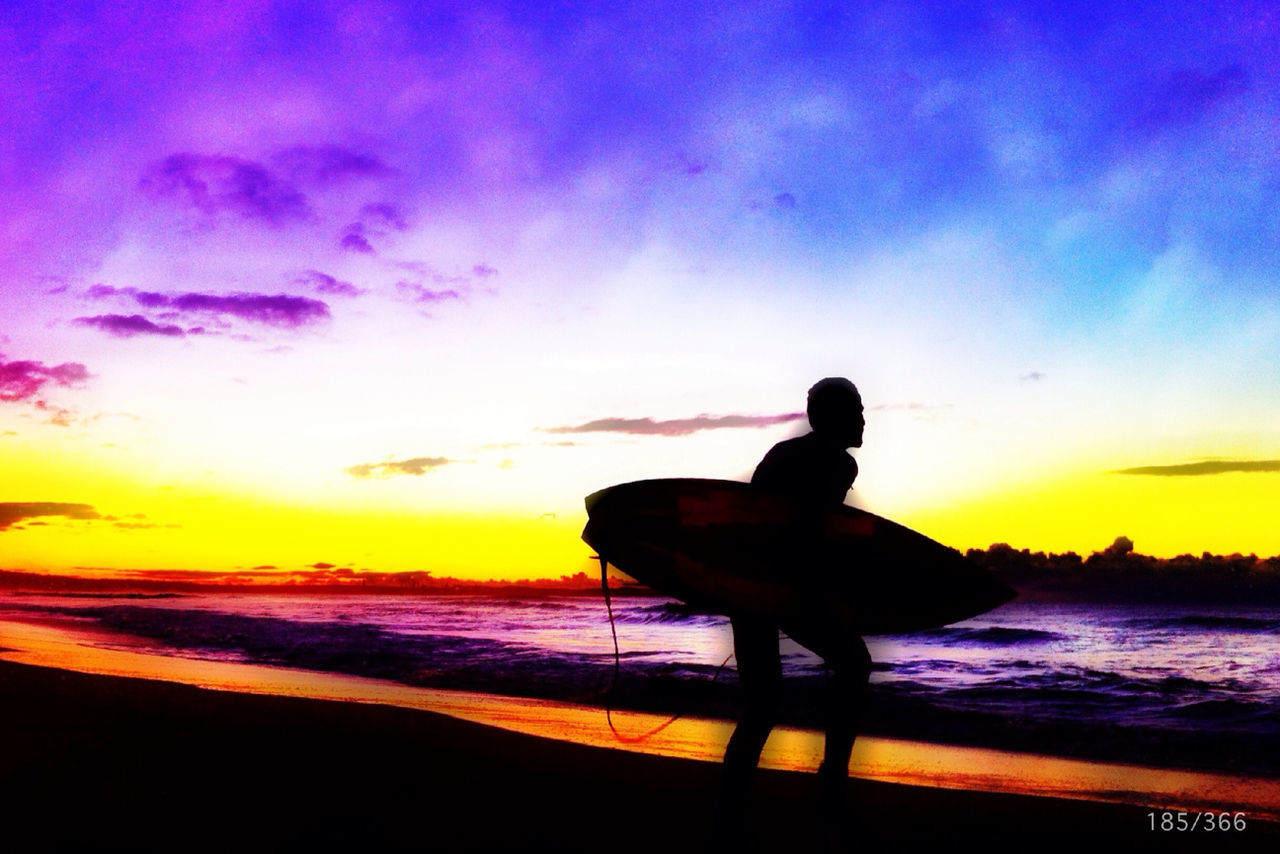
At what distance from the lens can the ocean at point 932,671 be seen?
26.9 feet

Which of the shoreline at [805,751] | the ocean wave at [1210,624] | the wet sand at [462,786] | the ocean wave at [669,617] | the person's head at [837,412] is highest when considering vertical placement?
the person's head at [837,412]

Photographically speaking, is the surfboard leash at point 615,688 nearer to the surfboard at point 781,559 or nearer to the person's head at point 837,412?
the surfboard at point 781,559

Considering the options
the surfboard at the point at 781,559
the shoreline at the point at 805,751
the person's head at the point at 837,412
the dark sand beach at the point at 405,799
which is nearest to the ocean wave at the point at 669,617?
the shoreline at the point at 805,751

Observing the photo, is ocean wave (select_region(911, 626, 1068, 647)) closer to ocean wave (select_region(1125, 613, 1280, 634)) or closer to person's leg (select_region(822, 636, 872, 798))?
ocean wave (select_region(1125, 613, 1280, 634))

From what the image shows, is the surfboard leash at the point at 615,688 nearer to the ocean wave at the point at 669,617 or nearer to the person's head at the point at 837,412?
the person's head at the point at 837,412

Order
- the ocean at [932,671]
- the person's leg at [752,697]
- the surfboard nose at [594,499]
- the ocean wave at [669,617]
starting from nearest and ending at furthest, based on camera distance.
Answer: the person's leg at [752,697], the surfboard nose at [594,499], the ocean at [932,671], the ocean wave at [669,617]

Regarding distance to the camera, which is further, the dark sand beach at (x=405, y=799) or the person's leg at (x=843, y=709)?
the dark sand beach at (x=405, y=799)

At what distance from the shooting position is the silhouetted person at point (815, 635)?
3.22m

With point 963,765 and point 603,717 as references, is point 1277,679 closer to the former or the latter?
point 963,765

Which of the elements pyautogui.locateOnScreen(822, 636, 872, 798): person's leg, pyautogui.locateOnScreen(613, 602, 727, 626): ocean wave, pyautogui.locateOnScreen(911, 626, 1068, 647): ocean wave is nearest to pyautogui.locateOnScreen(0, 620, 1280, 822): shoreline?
pyautogui.locateOnScreen(822, 636, 872, 798): person's leg

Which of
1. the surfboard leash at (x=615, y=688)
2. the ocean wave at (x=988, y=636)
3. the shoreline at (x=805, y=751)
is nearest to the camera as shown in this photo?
the surfboard leash at (x=615, y=688)

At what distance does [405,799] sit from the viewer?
427 centimetres

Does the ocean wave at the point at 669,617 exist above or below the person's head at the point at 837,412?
below

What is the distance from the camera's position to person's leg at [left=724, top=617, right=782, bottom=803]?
3.19 metres
